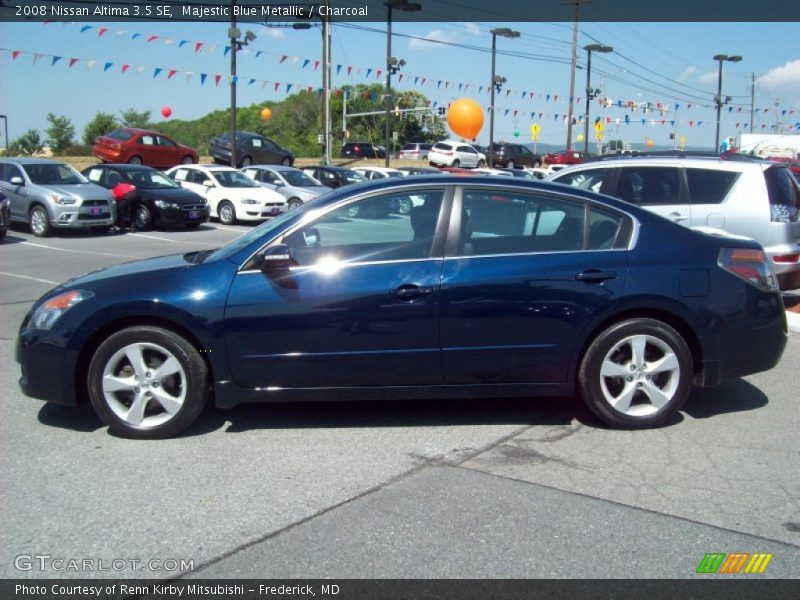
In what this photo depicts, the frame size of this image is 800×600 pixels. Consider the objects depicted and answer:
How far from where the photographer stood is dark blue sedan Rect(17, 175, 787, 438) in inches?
192

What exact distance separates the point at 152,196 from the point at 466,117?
2055 centimetres

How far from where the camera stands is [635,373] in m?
5.09

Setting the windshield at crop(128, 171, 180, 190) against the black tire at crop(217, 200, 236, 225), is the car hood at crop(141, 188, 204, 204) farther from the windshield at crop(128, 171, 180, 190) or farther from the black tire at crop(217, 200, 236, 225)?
the black tire at crop(217, 200, 236, 225)

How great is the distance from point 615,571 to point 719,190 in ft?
21.5

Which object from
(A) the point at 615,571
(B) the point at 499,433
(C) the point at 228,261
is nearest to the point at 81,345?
(C) the point at 228,261

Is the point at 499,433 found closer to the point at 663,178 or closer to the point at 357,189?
the point at 357,189

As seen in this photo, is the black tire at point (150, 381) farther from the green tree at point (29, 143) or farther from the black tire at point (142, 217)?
the green tree at point (29, 143)

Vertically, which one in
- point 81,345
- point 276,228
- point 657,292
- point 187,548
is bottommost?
point 187,548

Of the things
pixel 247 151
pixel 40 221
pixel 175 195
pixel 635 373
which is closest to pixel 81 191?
pixel 40 221

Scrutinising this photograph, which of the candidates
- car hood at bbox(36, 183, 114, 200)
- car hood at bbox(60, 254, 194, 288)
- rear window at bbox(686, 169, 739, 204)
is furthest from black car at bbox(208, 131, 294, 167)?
car hood at bbox(60, 254, 194, 288)

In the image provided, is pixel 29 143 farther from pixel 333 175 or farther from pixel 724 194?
pixel 724 194

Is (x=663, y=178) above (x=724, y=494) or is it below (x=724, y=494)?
above

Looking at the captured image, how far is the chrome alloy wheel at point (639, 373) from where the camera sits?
16.6ft

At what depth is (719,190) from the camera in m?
8.90
